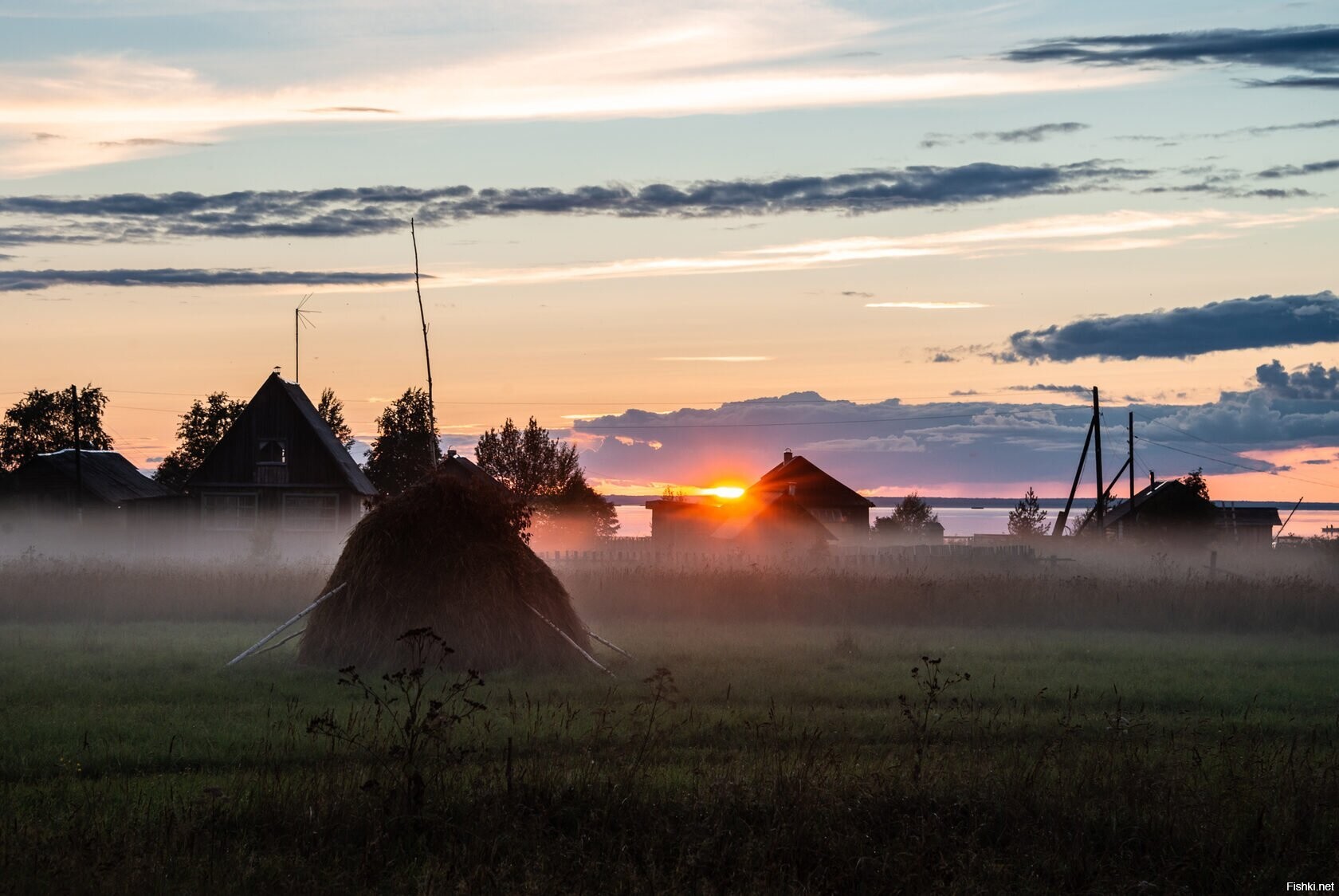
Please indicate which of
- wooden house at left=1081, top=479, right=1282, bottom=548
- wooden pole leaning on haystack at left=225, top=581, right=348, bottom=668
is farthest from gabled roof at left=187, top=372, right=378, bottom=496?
wooden pole leaning on haystack at left=225, top=581, right=348, bottom=668

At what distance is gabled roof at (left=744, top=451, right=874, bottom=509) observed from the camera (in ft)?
337

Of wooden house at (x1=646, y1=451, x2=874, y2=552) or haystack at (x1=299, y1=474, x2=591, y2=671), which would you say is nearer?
haystack at (x1=299, y1=474, x2=591, y2=671)

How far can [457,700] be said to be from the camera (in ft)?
55.8

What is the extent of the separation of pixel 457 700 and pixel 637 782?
6.64 metres

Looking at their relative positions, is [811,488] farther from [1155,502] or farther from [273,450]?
[273,450]

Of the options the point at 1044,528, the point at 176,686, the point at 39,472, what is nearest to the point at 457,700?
the point at 176,686

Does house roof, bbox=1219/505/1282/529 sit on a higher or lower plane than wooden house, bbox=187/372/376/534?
lower

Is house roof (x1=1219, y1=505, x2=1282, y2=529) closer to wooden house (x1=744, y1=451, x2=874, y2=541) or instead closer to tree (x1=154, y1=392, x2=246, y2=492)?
wooden house (x1=744, y1=451, x2=874, y2=541)

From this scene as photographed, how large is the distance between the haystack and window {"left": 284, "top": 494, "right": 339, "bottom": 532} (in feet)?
155

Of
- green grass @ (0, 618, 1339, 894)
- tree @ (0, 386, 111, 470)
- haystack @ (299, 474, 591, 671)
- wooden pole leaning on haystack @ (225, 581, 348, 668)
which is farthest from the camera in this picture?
tree @ (0, 386, 111, 470)

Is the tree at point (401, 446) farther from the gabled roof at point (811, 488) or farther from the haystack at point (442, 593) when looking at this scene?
the haystack at point (442, 593)

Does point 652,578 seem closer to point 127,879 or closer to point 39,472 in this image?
Result: point 127,879

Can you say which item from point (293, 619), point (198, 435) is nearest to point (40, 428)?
point (198, 435)

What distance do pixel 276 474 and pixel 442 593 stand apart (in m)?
49.6
